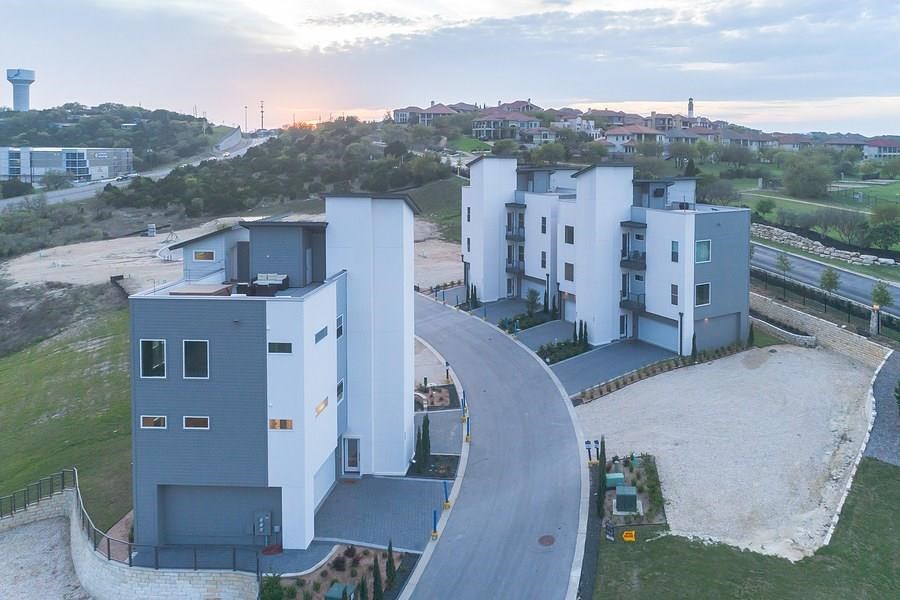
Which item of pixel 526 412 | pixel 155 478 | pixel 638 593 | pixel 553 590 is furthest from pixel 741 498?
pixel 155 478

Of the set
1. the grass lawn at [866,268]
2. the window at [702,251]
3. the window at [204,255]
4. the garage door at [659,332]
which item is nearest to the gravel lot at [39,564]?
the window at [204,255]

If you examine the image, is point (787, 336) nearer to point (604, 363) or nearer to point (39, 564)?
point (604, 363)

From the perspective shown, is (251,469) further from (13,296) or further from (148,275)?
(13,296)

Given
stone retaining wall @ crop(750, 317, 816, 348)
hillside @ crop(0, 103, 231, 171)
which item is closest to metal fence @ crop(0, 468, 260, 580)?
stone retaining wall @ crop(750, 317, 816, 348)

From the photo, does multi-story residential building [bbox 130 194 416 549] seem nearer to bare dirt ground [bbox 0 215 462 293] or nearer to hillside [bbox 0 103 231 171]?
bare dirt ground [bbox 0 215 462 293]

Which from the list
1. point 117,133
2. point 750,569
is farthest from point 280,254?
point 117,133

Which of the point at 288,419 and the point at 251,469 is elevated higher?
the point at 288,419
